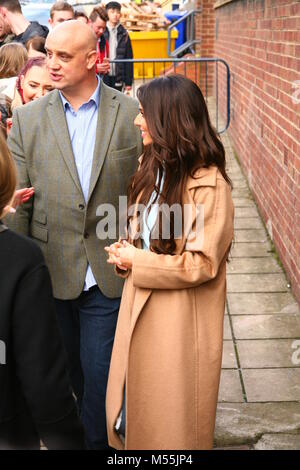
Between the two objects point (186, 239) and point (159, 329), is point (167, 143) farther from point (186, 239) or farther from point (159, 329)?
point (159, 329)

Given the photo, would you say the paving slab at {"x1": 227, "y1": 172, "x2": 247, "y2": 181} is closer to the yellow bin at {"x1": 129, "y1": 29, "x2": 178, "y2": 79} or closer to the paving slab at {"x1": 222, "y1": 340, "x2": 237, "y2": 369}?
the paving slab at {"x1": 222, "y1": 340, "x2": 237, "y2": 369}

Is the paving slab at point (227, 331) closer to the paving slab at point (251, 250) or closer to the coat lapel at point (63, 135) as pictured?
the paving slab at point (251, 250)

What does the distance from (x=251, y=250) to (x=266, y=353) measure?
82.7 inches

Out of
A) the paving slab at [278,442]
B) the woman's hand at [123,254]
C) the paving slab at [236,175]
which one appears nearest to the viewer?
the woman's hand at [123,254]

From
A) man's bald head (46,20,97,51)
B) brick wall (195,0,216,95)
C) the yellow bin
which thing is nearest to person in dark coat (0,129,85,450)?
man's bald head (46,20,97,51)

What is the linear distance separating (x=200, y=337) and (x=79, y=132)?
118 cm

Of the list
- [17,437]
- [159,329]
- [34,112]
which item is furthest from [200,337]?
[34,112]

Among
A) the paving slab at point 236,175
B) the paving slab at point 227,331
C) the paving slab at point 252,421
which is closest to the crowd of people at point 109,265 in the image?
the paving slab at point 252,421

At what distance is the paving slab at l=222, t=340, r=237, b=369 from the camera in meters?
4.58

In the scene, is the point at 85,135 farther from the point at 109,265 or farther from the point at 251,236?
the point at 251,236

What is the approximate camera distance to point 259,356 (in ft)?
15.4

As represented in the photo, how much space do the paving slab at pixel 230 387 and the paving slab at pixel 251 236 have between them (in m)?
2.62

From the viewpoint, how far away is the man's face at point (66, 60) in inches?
128

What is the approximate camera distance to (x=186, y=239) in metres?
2.87
